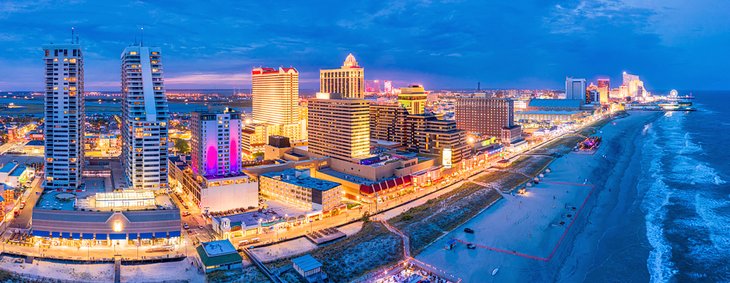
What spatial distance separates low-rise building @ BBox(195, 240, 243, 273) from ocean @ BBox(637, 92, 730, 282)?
34914 millimetres

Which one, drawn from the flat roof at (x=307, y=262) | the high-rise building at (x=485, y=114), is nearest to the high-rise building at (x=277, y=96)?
the high-rise building at (x=485, y=114)

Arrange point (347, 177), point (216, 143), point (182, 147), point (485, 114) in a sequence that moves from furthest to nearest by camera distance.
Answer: point (485, 114) → point (182, 147) → point (347, 177) → point (216, 143)

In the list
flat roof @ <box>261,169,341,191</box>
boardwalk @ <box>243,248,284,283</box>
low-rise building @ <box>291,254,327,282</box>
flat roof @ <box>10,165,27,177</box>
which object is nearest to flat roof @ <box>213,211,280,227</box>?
boardwalk @ <box>243,248,284,283</box>

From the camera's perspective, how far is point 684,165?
92500 mm

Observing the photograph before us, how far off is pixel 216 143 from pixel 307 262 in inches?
1185

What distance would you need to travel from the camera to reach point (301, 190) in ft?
204

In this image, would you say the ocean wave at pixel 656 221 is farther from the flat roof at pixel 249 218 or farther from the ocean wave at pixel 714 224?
the flat roof at pixel 249 218

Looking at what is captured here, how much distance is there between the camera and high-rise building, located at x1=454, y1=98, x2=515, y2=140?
127m

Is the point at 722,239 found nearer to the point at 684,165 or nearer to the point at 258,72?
the point at 684,165

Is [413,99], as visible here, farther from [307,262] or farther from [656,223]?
[307,262]

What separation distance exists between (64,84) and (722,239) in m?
79.3

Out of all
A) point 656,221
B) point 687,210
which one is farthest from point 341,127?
point 687,210

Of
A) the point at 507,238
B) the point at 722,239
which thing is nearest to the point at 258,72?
the point at 507,238

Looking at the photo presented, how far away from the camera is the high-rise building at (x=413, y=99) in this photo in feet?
360
